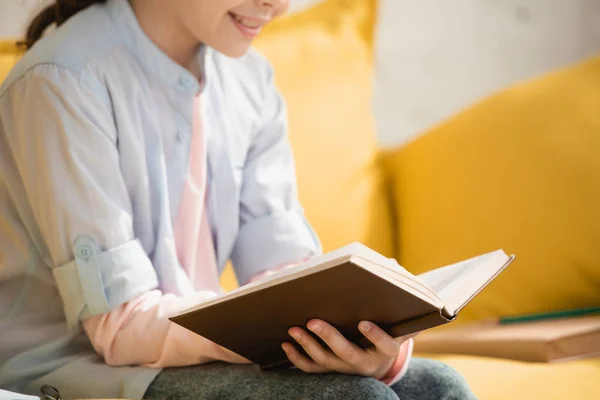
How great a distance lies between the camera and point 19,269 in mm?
872

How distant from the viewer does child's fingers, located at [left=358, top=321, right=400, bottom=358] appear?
27.9 inches

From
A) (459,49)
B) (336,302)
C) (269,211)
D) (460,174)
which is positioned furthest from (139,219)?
(459,49)

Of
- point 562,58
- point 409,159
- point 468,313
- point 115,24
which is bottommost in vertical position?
point 468,313

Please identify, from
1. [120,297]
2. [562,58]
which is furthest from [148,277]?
[562,58]

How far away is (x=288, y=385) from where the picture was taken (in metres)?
0.73

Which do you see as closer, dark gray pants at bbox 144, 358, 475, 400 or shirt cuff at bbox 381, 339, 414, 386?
dark gray pants at bbox 144, 358, 475, 400

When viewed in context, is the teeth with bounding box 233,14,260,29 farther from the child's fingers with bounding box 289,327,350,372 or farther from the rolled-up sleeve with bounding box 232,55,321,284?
the child's fingers with bounding box 289,327,350,372

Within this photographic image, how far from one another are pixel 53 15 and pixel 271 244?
1.32 ft

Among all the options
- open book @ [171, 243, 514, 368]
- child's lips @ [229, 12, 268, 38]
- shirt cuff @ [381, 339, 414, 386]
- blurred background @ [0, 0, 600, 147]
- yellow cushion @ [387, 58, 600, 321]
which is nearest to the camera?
open book @ [171, 243, 514, 368]

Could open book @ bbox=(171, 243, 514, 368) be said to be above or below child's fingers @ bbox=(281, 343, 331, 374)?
above

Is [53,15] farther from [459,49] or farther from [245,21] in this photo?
[459,49]

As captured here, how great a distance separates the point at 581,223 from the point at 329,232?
1.23ft

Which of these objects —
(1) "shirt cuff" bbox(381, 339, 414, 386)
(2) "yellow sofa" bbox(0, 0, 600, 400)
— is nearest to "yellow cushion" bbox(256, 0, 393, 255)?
(2) "yellow sofa" bbox(0, 0, 600, 400)

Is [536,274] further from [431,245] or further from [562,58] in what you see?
[562,58]
